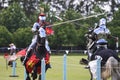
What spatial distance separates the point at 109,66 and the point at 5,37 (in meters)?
41.1

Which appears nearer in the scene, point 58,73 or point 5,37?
point 58,73

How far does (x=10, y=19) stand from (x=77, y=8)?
64.1ft

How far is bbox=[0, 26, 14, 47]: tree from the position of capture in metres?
A: 48.8

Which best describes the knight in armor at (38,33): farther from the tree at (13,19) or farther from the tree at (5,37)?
the tree at (13,19)

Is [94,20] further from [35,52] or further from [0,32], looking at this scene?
[35,52]

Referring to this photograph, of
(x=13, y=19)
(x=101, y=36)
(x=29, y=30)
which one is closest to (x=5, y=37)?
(x=29, y=30)

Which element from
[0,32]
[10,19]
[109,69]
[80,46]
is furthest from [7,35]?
[109,69]

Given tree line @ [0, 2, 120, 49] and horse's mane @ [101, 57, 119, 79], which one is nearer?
horse's mane @ [101, 57, 119, 79]

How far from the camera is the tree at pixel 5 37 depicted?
160ft

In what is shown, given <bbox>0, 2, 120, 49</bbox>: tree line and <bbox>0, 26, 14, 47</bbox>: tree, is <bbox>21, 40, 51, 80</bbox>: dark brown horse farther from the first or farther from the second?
<bbox>0, 26, 14, 47</bbox>: tree

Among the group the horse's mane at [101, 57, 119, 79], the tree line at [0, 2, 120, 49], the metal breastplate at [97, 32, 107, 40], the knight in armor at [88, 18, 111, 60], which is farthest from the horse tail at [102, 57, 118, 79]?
the tree line at [0, 2, 120, 49]

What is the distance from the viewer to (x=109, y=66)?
29.2 ft

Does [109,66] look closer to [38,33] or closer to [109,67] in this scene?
[109,67]

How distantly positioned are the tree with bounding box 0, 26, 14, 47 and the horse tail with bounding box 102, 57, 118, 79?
40.2 meters
